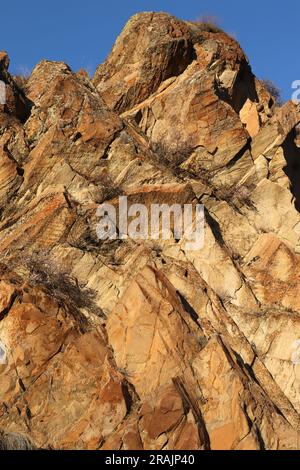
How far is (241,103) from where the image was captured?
72.8ft

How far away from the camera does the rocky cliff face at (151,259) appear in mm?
13484

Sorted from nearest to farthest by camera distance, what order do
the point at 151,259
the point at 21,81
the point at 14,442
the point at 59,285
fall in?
the point at 14,442, the point at 59,285, the point at 151,259, the point at 21,81

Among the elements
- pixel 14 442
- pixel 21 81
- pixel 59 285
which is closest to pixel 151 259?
pixel 59 285

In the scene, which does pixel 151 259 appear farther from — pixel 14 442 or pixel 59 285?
pixel 14 442

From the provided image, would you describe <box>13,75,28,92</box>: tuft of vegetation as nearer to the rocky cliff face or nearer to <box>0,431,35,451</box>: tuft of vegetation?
the rocky cliff face

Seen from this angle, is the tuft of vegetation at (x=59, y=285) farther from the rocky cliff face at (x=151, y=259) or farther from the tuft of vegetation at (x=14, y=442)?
the tuft of vegetation at (x=14, y=442)

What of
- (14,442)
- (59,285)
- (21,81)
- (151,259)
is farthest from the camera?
(21,81)

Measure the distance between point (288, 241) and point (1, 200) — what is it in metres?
5.95

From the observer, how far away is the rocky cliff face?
531 inches

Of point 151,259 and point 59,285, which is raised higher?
point 151,259

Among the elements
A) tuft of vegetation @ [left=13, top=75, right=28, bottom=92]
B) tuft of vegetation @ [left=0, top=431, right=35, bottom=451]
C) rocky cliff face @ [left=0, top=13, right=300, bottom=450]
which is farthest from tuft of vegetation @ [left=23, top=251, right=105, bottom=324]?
tuft of vegetation @ [left=13, top=75, right=28, bottom=92]

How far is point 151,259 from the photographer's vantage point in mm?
16016

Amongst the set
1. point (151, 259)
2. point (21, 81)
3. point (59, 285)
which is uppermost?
point (21, 81)
